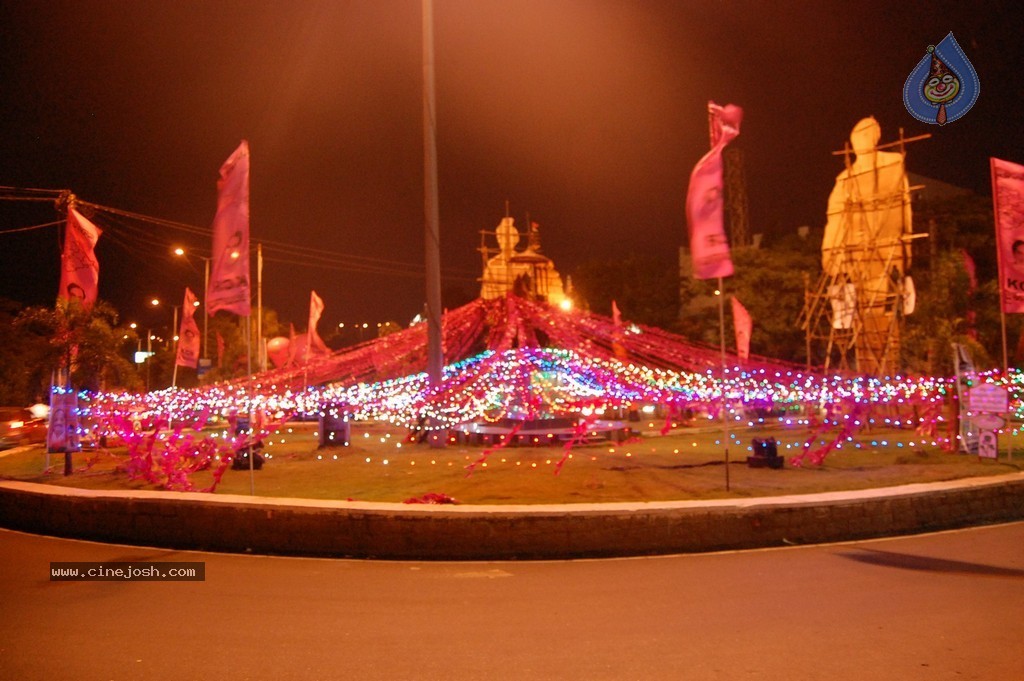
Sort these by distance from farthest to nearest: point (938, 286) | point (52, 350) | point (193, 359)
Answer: point (193, 359)
point (938, 286)
point (52, 350)

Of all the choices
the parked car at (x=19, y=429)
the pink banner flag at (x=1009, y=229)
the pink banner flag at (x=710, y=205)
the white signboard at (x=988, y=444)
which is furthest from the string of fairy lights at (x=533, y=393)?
the parked car at (x=19, y=429)

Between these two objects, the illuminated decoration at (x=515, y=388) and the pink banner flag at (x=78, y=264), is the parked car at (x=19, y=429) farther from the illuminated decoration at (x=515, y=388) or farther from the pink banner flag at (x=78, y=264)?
the pink banner flag at (x=78, y=264)

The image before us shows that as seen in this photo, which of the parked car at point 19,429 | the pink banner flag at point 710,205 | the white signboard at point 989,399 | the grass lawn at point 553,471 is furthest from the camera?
the parked car at point 19,429

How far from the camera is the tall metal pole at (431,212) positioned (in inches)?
695

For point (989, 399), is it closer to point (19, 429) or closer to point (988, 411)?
point (988, 411)

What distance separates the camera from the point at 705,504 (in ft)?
28.3

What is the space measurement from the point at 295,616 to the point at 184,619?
784 mm

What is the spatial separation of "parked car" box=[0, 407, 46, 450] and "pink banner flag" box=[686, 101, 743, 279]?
22.2m

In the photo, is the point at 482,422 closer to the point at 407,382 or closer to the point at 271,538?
the point at 407,382

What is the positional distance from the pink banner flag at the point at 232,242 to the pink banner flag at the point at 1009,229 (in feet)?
40.9

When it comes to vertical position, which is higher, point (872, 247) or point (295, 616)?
point (872, 247)

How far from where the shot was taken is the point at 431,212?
59.5 ft

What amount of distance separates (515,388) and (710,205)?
7451 millimetres

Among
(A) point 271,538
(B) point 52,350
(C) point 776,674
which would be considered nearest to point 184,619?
(A) point 271,538
